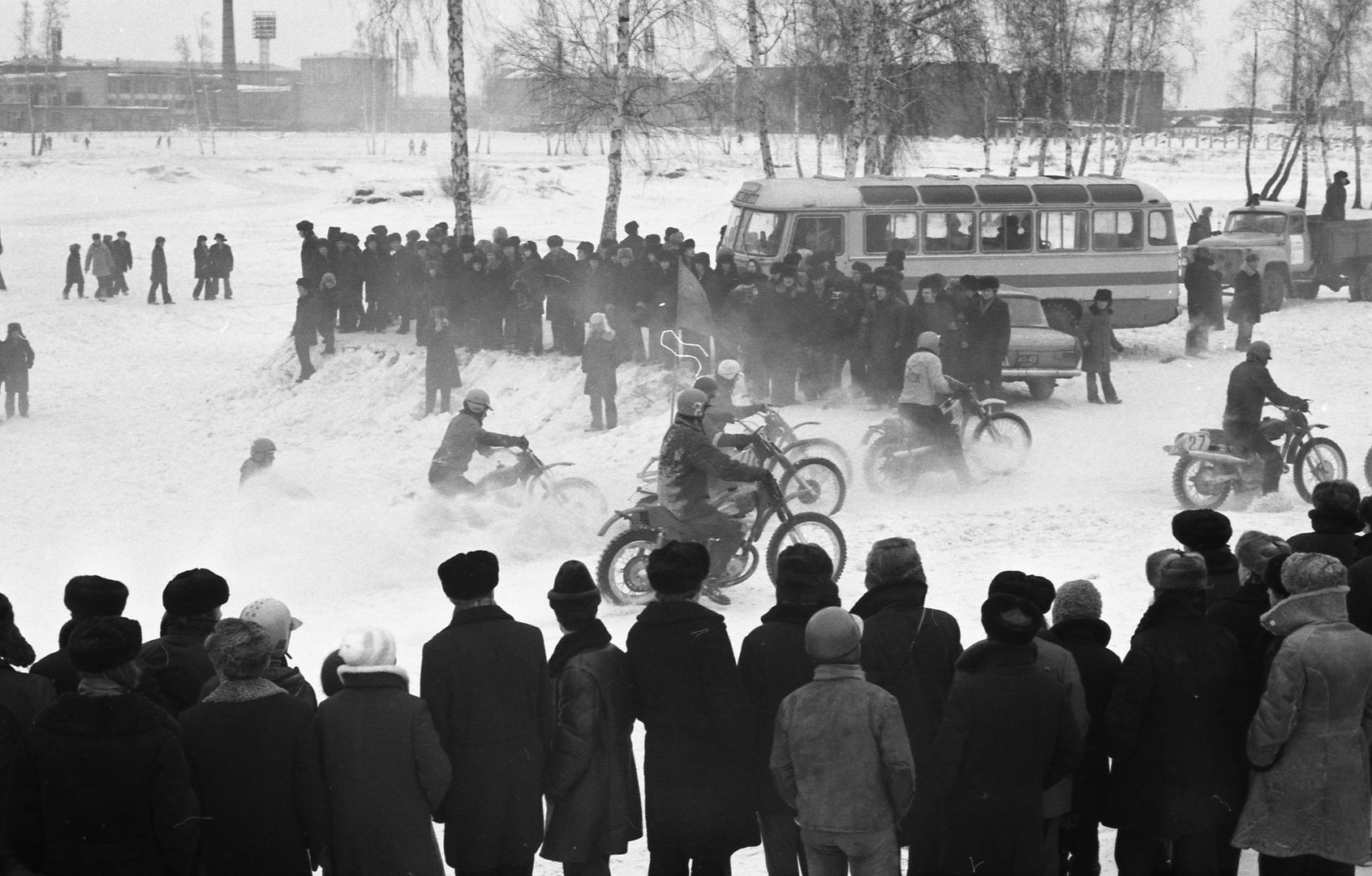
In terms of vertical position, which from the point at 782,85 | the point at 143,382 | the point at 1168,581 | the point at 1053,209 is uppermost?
the point at 782,85

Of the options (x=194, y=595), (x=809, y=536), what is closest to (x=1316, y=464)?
(x=809, y=536)

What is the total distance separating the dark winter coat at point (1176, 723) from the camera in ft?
17.7

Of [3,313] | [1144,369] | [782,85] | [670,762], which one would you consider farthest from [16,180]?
[670,762]

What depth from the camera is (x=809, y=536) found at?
1100 cm

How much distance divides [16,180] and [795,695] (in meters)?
57.8

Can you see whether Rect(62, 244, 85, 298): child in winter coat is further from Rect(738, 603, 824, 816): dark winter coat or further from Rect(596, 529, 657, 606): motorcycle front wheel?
Rect(738, 603, 824, 816): dark winter coat

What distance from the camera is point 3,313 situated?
31.1 metres

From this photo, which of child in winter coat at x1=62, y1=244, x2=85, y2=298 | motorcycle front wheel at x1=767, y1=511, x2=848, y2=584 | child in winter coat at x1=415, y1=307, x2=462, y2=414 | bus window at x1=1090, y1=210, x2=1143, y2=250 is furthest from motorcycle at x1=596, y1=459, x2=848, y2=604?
child in winter coat at x1=62, y1=244, x2=85, y2=298

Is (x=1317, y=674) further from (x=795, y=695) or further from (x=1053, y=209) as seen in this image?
(x=1053, y=209)

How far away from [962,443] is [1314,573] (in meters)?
9.25

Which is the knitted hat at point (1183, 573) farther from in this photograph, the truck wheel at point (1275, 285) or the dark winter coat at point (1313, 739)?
the truck wheel at point (1275, 285)

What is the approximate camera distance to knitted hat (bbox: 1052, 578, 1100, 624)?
5602 mm

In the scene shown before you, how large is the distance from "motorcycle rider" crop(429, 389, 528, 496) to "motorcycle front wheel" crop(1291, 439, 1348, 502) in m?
6.94

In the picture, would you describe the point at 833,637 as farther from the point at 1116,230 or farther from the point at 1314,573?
the point at 1116,230
